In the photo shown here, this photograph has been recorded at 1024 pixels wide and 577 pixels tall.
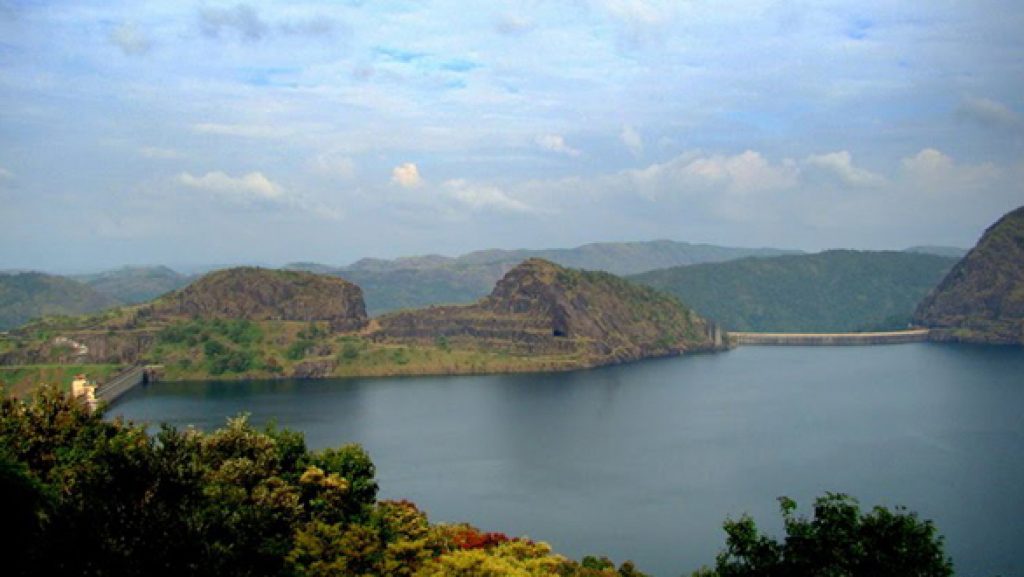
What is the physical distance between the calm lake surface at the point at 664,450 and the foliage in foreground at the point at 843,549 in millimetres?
32369

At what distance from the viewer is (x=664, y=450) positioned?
4855 inches

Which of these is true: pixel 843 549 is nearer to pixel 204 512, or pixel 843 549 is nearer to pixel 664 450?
pixel 204 512

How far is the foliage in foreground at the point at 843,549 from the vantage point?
134ft

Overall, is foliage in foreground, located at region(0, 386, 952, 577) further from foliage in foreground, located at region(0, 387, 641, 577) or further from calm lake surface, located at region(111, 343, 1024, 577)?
calm lake surface, located at region(111, 343, 1024, 577)

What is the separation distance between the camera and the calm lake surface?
86625 millimetres

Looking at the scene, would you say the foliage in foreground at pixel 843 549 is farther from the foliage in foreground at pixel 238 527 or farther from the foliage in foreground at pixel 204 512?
the foliage in foreground at pixel 204 512

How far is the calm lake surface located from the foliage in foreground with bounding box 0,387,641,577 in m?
27.8

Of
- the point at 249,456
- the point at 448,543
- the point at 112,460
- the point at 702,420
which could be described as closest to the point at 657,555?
the point at 448,543

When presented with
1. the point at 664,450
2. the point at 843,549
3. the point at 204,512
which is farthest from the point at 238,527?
the point at 664,450

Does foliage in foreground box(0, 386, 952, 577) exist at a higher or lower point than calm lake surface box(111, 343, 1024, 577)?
higher

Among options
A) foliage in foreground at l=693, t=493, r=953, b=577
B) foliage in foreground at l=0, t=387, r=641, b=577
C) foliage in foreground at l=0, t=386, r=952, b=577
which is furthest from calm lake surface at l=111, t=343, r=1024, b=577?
foliage in foreground at l=693, t=493, r=953, b=577

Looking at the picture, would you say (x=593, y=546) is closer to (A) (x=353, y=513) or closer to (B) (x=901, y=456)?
(A) (x=353, y=513)

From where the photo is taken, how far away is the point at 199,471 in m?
42.6

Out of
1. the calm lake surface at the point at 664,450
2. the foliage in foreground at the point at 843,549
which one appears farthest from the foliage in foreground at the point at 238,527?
the calm lake surface at the point at 664,450
